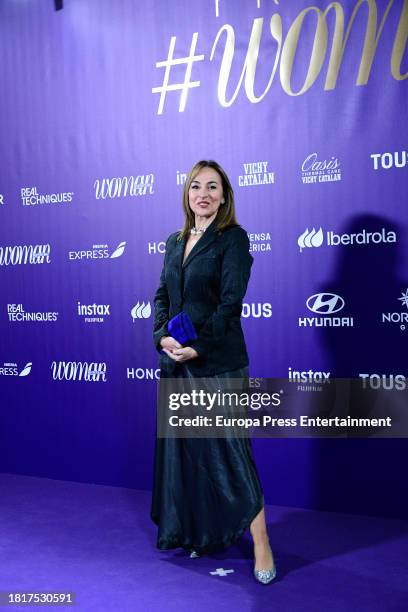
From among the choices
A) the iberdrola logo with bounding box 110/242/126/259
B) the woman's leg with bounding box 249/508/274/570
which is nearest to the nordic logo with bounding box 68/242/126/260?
the iberdrola logo with bounding box 110/242/126/259

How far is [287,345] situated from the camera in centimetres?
399

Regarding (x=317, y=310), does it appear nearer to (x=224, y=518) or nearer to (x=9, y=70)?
(x=224, y=518)

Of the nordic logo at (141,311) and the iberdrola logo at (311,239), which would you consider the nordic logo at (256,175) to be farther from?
the nordic logo at (141,311)

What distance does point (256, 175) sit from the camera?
13.2ft

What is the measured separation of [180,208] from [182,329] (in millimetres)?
1346

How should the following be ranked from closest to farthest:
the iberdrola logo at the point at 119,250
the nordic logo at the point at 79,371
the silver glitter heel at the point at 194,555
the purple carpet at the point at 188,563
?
the purple carpet at the point at 188,563
the silver glitter heel at the point at 194,555
the iberdrola logo at the point at 119,250
the nordic logo at the point at 79,371

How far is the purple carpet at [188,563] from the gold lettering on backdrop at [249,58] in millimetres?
2157

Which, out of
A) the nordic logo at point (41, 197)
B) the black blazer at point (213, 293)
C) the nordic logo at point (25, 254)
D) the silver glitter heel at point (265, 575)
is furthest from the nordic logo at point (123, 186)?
the silver glitter heel at point (265, 575)

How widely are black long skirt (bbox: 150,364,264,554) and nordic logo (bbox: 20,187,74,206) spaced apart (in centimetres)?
183

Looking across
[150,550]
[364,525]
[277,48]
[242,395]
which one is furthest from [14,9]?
[364,525]

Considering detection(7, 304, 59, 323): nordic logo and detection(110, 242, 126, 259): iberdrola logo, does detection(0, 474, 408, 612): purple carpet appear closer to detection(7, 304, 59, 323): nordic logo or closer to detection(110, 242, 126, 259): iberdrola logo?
detection(7, 304, 59, 323): nordic logo

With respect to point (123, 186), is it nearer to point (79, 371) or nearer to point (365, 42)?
Result: point (79, 371)

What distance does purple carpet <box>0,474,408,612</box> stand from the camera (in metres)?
2.92

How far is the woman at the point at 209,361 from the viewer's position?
3.09 meters
